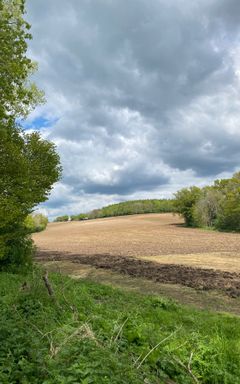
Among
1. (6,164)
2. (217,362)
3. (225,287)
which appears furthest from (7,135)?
(217,362)

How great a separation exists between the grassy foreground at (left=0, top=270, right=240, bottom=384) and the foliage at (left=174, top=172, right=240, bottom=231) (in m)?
61.6

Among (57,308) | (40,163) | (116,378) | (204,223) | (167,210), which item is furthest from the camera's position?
(167,210)

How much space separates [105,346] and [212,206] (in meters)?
73.1

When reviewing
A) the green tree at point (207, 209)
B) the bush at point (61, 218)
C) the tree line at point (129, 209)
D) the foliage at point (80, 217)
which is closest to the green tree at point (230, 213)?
the green tree at point (207, 209)

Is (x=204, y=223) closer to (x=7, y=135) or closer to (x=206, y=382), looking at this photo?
(x=7, y=135)

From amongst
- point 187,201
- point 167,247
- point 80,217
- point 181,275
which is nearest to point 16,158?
point 181,275

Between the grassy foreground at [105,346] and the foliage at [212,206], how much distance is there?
61.6 metres

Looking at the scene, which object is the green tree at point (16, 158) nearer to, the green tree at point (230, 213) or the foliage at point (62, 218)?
the green tree at point (230, 213)

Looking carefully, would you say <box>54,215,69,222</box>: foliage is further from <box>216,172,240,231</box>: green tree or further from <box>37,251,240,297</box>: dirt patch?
<box>37,251,240,297</box>: dirt patch

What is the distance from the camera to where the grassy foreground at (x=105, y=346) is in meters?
4.60

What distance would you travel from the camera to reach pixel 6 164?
17.3 metres

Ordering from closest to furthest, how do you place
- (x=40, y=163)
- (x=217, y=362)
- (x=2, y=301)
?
(x=217, y=362)
(x=2, y=301)
(x=40, y=163)

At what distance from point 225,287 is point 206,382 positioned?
10774mm

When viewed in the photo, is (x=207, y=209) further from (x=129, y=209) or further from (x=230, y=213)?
(x=129, y=209)
